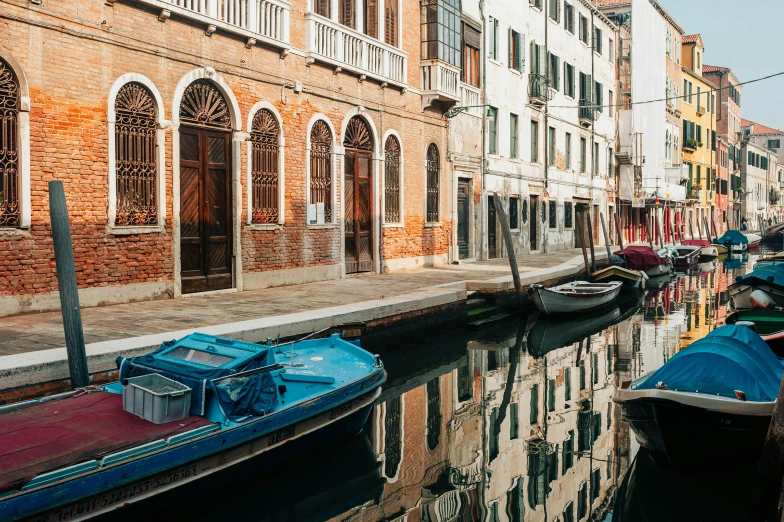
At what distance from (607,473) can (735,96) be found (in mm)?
65296

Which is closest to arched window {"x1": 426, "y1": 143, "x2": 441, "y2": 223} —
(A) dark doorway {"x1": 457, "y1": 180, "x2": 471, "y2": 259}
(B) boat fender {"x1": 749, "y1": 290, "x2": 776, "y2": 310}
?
(A) dark doorway {"x1": 457, "y1": 180, "x2": 471, "y2": 259}

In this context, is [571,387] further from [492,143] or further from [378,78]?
[492,143]

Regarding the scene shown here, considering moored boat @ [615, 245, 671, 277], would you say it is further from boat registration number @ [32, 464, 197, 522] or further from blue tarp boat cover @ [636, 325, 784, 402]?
boat registration number @ [32, 464, 197, 522]

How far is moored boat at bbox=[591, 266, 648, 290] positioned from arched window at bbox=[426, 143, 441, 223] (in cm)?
415

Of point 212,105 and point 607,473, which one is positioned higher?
point 212,105

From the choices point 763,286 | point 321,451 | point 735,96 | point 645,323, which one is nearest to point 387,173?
point 645,323

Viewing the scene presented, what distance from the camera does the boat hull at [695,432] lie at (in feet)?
20.4

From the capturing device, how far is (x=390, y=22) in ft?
58.8

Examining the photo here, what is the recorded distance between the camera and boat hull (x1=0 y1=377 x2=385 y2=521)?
15.5 ft

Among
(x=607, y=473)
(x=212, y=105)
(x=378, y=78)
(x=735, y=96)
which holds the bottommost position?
(x=607, y=473)

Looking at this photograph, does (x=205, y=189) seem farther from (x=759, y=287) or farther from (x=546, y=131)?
(x=546, y=131)

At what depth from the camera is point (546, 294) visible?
50.0ft

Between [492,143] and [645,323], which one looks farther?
[492,143]

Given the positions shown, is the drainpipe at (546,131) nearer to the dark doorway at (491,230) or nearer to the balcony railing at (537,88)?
the balcony railing at (537,88)
